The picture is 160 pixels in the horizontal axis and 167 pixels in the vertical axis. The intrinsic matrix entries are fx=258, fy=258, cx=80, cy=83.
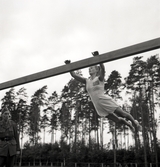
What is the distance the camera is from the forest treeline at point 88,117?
3325 centimetres

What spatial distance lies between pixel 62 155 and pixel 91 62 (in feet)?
132

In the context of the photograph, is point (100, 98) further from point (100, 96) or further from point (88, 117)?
point (88, 117)

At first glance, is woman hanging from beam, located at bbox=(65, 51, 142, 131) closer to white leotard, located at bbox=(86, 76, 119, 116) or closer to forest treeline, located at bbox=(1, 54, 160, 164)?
white leotard, located at bbox=(86, 76, 119, 116)

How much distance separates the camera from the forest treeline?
3325 cm

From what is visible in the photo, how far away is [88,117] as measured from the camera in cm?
4497

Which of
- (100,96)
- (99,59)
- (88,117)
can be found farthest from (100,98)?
(88,117)

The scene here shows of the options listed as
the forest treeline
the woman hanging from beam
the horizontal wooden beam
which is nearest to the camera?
the horizontal wooden beam

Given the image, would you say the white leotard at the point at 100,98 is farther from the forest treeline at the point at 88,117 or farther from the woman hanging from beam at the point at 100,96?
the forest treeline at the point at 88,117

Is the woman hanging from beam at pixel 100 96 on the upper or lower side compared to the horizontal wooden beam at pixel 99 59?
lower

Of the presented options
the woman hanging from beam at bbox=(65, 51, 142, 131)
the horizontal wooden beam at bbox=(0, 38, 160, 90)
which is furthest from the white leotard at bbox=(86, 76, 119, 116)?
the horizontal wooden beam at bbox=(0, 38, 160, 90)

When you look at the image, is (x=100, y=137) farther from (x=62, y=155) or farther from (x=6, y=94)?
(x=6, y=94)

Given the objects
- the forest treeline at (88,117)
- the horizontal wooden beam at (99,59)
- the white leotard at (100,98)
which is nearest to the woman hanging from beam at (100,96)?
the white leotard at (100,98)

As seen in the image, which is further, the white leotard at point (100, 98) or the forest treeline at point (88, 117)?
the forest treeline at point (88, 117)

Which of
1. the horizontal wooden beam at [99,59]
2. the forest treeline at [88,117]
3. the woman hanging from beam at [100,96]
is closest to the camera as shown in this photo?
the horizontal wooden beam at [99,59]
